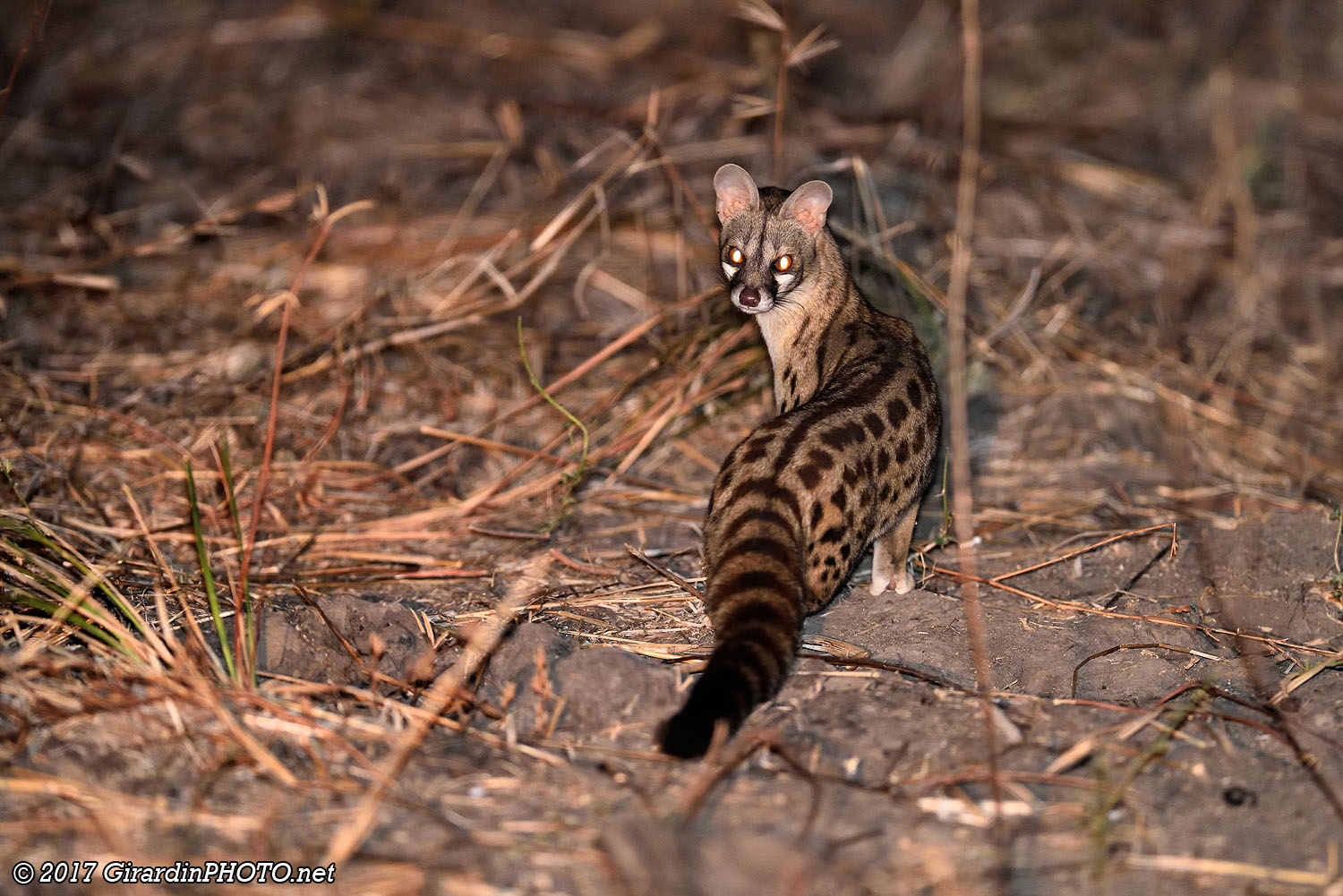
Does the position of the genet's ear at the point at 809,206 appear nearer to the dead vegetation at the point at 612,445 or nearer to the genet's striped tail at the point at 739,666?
the dead vegetation at the point at 612,445

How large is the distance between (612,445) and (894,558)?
5.32 feet

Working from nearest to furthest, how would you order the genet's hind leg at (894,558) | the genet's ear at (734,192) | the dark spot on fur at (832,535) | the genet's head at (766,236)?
the dark spot on fur at (832,535) < the genet's hind leg at (894,558) < the genet's head at (766,236) < the genet's ear at (734,192)

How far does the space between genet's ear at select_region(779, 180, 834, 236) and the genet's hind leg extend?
1382mm

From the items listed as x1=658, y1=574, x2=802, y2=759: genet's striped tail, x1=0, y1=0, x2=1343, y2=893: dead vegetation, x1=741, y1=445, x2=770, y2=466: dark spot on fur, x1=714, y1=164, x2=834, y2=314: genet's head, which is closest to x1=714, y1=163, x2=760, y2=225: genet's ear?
x1=714, y1=164, x2=834, y2=314: genet's head

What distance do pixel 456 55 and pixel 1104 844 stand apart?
352 inches

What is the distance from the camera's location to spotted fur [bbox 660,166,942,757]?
363cm

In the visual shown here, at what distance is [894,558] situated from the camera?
189 inches

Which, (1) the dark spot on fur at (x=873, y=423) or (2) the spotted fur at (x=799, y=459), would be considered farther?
(1) the dark spot on fur at (x=873, y=423)

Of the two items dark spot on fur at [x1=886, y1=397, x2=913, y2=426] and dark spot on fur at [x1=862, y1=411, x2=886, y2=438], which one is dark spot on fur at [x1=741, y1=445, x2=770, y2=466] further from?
dark spot on fur at [x1=886, y1=397, x2=913, y2=426]

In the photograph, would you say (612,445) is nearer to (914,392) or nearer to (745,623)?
(914,392)

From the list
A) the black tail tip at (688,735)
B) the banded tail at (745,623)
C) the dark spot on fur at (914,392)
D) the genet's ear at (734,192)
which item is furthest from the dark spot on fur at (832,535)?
the genet's ear at (734,192)

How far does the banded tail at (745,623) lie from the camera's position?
3.36m

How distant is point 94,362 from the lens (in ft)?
21.1

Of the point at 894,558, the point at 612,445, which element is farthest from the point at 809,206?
the point at 894,558
